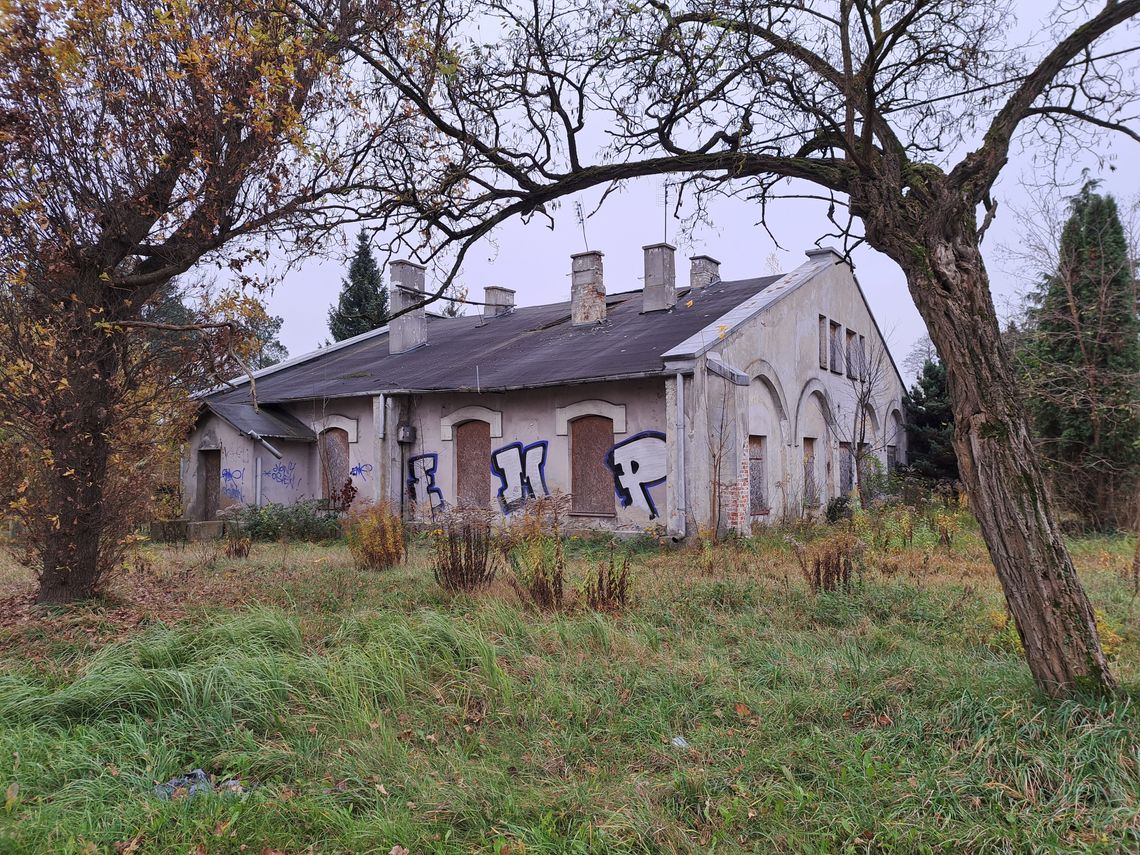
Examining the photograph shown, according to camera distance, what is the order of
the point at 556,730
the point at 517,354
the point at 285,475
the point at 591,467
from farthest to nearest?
the point at 285,475 < the point at 517,354 < the point at 591,467 < the point at 556,730

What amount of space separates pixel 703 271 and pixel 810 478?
5.87 m

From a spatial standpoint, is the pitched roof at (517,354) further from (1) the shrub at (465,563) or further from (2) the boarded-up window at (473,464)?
(1) the shrub at (465,563)

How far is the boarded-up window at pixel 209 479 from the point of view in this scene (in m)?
18.2

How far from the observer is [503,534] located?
967cm

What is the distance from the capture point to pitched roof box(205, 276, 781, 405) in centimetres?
1427

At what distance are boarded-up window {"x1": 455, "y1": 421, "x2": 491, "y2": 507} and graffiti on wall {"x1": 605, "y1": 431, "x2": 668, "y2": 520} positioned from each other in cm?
302

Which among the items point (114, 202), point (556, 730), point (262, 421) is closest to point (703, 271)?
point (262, 421)

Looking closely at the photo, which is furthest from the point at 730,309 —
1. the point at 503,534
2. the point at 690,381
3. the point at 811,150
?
the point at 811,150

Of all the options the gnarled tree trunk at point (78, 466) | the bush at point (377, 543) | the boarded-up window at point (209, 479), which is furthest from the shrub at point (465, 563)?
the boarded-up window at point (209, 479)

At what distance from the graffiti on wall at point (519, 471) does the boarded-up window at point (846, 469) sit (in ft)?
25.7

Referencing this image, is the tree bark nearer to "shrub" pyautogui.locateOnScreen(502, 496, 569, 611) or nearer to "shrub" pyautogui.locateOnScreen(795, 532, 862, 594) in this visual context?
"shrub" pyautogui.locateOnScreen(795, 532, 862, 594)

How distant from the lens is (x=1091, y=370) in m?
12.7

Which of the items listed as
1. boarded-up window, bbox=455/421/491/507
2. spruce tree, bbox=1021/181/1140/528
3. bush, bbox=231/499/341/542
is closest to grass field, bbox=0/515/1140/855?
spruce tree, bbox=1021/181/1140/528

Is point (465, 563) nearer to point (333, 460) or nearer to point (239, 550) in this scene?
point (239, 550)
